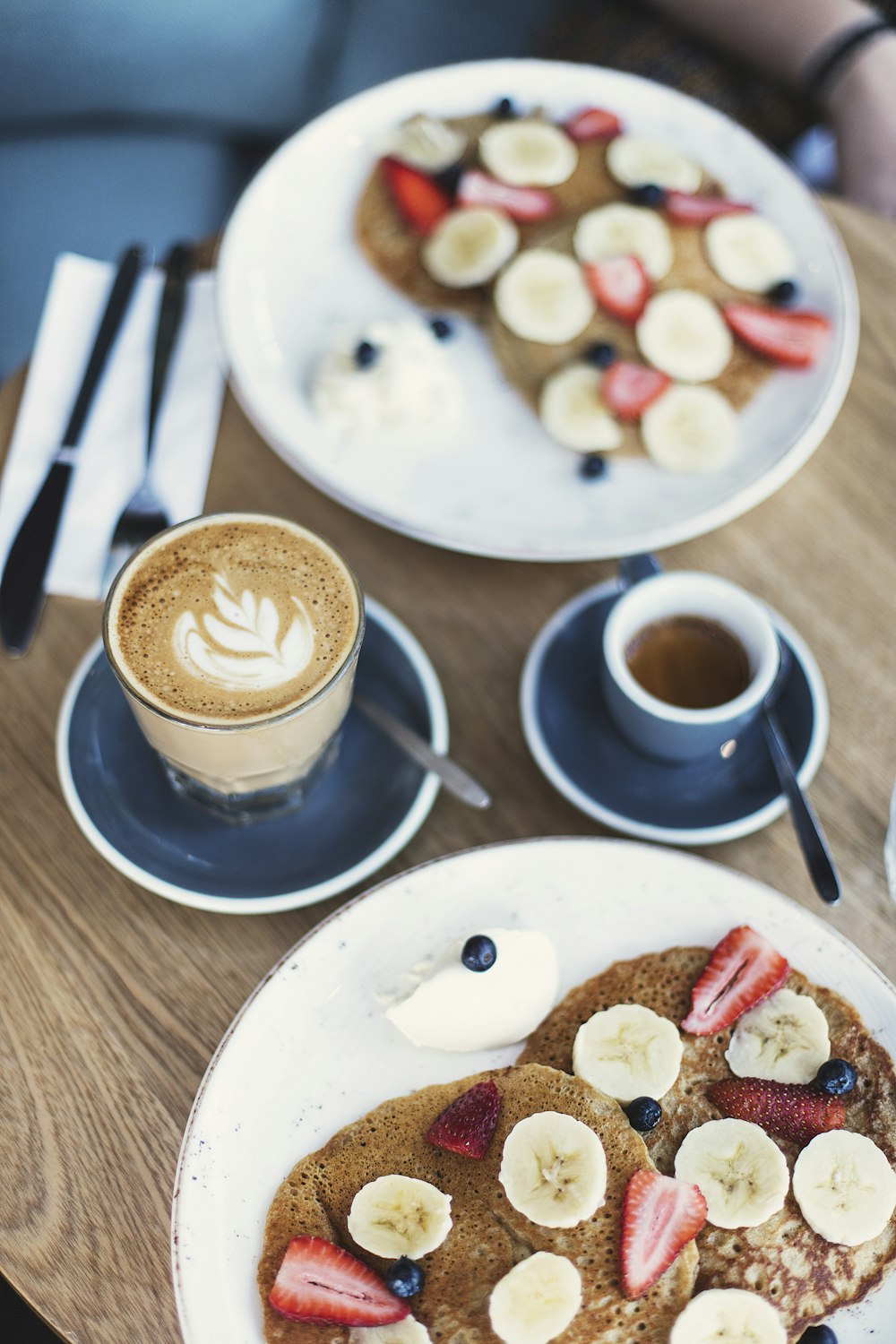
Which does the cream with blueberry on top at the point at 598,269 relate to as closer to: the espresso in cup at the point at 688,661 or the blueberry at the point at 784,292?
the blueberry at the point at 784,292

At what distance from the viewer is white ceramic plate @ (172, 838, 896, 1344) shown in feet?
2.90

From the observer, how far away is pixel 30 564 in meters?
1.32

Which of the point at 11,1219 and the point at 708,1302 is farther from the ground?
the point at 708,1302

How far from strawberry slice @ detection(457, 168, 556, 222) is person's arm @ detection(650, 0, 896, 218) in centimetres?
67

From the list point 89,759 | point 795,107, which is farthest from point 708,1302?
point 795,107

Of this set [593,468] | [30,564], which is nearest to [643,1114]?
[593,468]

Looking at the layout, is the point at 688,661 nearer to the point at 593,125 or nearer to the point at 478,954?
the point at 478,954

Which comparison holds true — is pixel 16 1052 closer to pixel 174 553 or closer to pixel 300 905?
pixel 300 905

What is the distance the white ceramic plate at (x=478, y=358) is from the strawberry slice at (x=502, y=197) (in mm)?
157

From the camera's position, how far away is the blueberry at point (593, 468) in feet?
4.63

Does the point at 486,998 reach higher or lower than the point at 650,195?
lower

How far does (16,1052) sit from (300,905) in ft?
0.98

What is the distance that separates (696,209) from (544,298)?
280 millimetres

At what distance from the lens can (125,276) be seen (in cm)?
151
